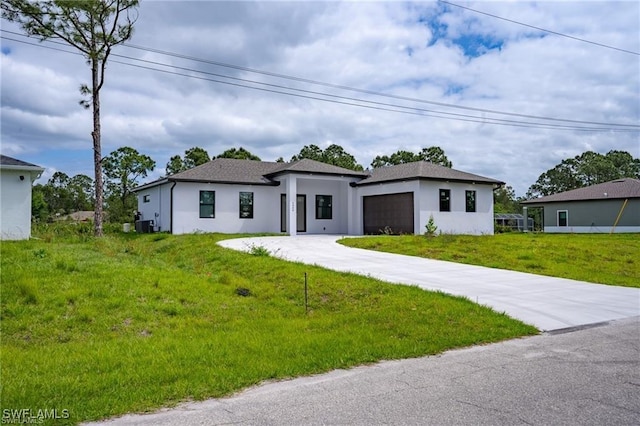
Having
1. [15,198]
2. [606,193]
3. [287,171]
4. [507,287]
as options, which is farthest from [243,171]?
[606,193]

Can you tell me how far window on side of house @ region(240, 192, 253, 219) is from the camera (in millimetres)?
23203

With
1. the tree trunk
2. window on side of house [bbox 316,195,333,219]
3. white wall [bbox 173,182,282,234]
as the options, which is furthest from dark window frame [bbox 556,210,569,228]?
the tree trunk

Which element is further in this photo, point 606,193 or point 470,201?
point 606,193

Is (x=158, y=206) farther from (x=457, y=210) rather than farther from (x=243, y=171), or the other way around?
(x=457, y=210)

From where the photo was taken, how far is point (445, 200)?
75.2 feet

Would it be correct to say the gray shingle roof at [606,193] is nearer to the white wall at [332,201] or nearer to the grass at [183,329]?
the white wall at [332,201]

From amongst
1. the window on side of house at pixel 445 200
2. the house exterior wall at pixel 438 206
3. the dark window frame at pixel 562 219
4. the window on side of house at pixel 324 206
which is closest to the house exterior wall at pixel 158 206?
the window on side of house at pixel 324 206

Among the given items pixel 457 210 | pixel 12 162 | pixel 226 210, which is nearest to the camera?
pixel 12 162

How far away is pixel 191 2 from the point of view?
45.6 feet

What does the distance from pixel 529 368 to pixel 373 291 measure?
399cm

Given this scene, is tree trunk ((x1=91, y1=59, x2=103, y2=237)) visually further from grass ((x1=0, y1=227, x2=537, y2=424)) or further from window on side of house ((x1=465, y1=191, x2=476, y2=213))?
window on side of house ((x1=465, y1=191, x2=476, y2=213))

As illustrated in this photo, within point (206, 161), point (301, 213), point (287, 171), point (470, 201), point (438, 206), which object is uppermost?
point (206, 161)

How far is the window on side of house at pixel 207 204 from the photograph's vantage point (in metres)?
22.1

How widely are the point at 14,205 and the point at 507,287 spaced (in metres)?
15.4
